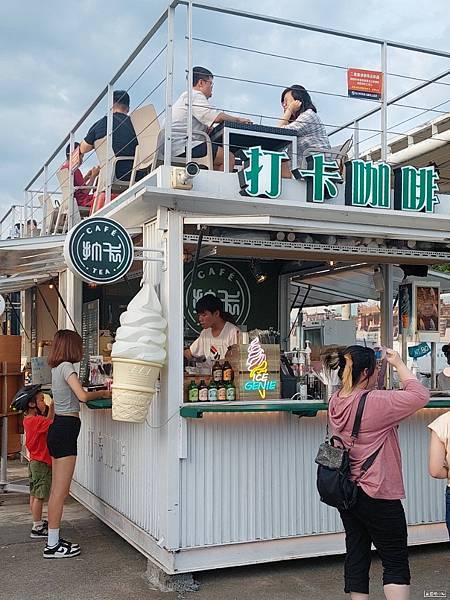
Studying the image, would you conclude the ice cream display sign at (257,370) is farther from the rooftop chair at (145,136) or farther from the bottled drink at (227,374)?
the rooftop chair at (145,136)

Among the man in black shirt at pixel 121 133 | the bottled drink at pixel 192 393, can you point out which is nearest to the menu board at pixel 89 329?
the man in black shirt at pixel 121 133

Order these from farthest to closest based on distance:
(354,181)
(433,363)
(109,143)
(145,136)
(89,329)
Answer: (89,329)
(433,363)
(109,143)
(145,136)
(354,181)

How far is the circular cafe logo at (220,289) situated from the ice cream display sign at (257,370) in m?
2.71

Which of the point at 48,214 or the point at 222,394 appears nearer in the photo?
the point at 222,394

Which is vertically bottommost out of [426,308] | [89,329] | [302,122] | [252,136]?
[89,329]

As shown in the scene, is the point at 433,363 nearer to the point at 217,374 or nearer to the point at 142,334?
the point at 217,374

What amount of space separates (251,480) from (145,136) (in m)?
3.18

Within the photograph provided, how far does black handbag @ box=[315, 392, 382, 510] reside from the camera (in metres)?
3.76

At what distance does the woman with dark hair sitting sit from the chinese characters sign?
0.43m

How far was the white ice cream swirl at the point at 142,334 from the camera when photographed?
4918mm

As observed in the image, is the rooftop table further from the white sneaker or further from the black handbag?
the white sneaker

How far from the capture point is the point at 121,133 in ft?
23.8

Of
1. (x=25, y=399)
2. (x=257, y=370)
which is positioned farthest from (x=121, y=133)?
(x=257, y=370)

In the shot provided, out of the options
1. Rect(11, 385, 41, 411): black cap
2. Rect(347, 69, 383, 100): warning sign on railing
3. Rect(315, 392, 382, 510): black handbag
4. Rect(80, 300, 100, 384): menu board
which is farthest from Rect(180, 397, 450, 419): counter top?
Rect(80, 300, 100, 384): menu board
